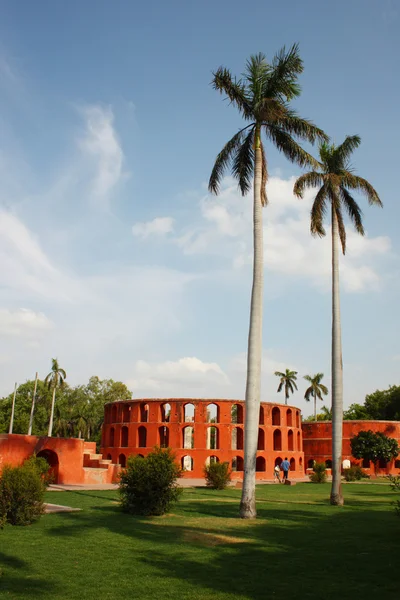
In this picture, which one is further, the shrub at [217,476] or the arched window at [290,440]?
the arched window at [290,440]

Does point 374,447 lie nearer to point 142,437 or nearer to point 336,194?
point 142,437

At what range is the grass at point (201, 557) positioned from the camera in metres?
6.75

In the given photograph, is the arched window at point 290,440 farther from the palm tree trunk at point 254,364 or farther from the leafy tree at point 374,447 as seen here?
the palm tree trunk at point 254,364

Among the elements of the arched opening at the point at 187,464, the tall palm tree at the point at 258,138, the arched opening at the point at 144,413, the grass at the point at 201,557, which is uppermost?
the tall palm tree at the point at 258,138

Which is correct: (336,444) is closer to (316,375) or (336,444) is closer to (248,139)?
(248,139)

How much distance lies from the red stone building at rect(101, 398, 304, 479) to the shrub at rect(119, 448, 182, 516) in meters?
29.6

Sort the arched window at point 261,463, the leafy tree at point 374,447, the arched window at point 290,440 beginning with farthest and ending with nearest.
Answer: the arched window at point 290,440 → the arched window at point 261,463 → the leafy tree at point 374,447

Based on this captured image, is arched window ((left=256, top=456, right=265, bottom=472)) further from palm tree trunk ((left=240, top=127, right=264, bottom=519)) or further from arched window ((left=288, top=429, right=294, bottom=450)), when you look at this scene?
palm tree trunk ((left=240, top=127, right=264, bottom=519))

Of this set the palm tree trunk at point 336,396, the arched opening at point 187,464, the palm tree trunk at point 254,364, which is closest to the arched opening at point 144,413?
the arched opening at point 187,464

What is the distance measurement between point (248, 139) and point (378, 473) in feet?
135

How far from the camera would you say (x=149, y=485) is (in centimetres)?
1341

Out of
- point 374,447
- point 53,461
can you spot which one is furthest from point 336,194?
point 374,447

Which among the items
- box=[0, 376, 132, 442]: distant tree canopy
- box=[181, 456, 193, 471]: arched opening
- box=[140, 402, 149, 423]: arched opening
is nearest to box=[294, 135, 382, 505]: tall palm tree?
box=[181, 456, 193, 471]: arched opening

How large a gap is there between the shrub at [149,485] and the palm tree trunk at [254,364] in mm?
1870
